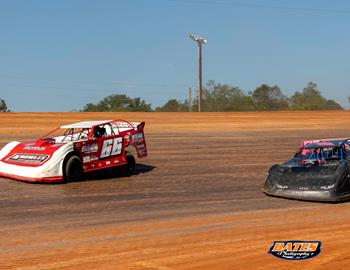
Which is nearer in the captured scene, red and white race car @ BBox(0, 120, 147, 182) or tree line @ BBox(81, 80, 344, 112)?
red and white race car @ BBox(0, 120, 147, 182)

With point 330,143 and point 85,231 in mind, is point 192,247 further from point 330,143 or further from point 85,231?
point 330,143

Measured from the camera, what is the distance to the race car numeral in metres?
13.6

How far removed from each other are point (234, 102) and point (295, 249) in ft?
206

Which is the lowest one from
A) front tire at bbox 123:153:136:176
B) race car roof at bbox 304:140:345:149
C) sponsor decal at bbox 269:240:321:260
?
sponsor decal at bbox 269:240:321:260

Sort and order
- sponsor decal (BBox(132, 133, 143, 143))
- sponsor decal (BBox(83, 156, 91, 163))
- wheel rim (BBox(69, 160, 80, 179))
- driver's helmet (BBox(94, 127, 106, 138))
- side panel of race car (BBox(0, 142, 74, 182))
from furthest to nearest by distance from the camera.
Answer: sponsor decal (BBox(132, 133, 143, 143)), driver's helmet (BBox(94, 127, 106, 138)), sponsor decal (BBox(83, 156, 91, 163)), wheel rim (BBox(69, 160, 80, 179)), side panel of race car (BBox(0, 142, 74, 182))

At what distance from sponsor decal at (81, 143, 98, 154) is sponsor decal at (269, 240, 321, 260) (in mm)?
6805

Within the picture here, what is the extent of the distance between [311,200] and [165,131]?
684 inches

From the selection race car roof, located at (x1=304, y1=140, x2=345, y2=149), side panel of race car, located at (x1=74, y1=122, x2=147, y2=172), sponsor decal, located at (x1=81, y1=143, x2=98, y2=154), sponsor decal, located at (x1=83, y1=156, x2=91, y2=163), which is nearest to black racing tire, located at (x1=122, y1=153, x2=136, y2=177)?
side panel of race car, located at (x1=74, y1=122, x2=147, y2=172)

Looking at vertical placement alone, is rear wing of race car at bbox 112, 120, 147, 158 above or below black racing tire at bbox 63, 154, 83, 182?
above

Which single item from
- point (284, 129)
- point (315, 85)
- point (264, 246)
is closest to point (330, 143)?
point (264, 246)

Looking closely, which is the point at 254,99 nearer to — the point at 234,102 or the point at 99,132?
the point at 234,102

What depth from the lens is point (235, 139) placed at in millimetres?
24156

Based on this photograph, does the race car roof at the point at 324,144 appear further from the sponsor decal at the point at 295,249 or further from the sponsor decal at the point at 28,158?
the sponsor decal at the point at 28,158

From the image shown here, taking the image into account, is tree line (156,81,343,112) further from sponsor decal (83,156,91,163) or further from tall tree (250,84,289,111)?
sponsor decal (83,156,91,163)
